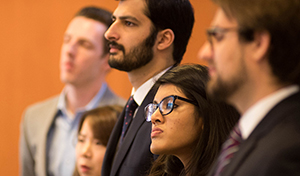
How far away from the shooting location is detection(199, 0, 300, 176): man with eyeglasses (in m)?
0.87

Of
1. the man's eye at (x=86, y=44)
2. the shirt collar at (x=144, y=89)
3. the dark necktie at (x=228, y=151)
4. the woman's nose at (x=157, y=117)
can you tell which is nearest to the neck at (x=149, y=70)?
the shirt collar at (x=144, y=89)

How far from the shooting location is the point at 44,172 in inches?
112

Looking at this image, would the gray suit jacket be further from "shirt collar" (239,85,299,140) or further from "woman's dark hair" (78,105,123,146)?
"shirt collar" (239,85,299,140)

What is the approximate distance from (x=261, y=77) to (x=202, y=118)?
588 millimetres

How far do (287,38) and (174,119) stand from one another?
2.19 feet

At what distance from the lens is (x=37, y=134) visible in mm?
3033

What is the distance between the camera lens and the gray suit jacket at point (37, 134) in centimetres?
291

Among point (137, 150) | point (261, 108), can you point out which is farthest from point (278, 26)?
point (137, 150)

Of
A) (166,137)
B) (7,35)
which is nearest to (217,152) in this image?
(166,137)

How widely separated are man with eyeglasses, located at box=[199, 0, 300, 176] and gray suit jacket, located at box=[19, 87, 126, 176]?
204cm

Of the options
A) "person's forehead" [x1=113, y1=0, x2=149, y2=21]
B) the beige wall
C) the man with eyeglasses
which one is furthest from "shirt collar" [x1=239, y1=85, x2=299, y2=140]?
the beige wall

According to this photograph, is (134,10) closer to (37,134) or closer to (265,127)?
(265,127)

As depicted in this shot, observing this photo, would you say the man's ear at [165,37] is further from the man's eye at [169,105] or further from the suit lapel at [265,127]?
the suit lapel at [265,127]

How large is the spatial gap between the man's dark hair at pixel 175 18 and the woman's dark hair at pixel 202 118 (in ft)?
1.35
